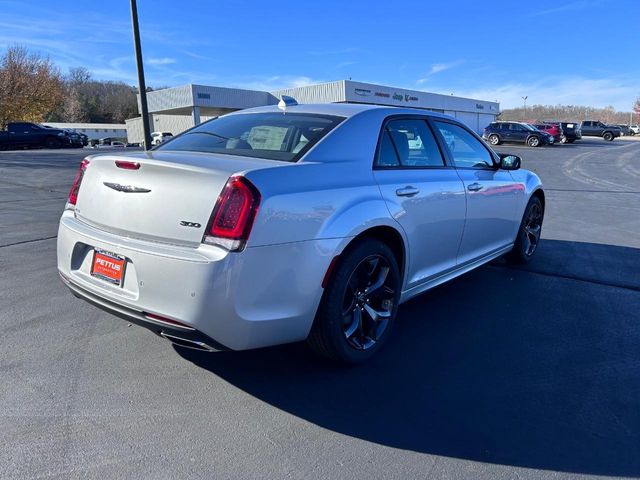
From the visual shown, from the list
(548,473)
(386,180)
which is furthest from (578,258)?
(548,473)

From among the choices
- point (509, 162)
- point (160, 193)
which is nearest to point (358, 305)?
point (160, 193)

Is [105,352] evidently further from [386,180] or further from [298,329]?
[386,180]

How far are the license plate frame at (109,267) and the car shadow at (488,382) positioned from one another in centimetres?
82

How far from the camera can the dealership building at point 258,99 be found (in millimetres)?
44438

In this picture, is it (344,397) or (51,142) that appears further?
(51,142)

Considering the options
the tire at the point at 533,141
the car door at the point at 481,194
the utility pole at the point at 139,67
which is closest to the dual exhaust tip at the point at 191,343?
the car door at the point at 481,194

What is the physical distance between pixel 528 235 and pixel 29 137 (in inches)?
1206

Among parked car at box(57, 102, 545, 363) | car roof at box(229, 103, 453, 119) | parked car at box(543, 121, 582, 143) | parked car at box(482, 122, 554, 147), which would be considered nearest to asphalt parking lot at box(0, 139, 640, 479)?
parked car at box(57, 102, 545, 363)

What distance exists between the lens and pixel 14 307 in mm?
3832

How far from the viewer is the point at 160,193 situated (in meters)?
2.52

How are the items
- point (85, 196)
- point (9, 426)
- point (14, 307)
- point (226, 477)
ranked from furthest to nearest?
1. point (14, 307)
2. point (85, 196)
3. point (9, 426)
4. point (226, 477)

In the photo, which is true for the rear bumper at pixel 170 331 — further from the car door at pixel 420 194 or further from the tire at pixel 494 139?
the tire at pixel 494 139

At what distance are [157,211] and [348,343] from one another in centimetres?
139

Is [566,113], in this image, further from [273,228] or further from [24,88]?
[273,228]
